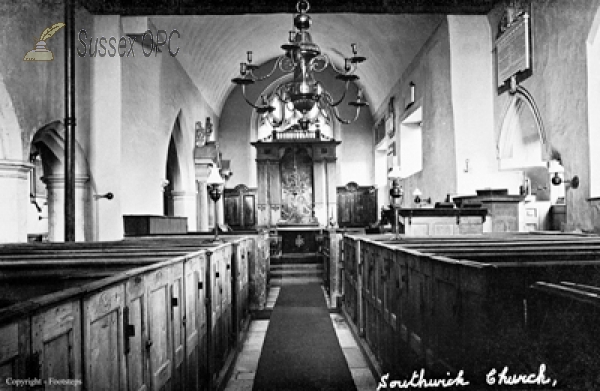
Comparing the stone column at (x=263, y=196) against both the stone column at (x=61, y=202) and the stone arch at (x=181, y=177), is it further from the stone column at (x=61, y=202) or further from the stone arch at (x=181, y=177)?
the stone column at (x=61, y=202)

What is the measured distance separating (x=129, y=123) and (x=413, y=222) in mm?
4675

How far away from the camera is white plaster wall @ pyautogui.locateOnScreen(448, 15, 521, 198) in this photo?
8.54m

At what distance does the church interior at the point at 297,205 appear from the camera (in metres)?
1.73

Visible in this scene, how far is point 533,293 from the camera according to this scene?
1.72 metres

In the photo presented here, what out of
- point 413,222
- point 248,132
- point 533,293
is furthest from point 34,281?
point 248,132

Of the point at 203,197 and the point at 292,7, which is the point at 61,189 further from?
the point at 203,197

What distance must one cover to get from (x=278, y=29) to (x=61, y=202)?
27.4 ft

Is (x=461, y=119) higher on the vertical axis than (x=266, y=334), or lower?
higher

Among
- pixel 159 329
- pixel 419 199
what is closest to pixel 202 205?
pixel 419 199

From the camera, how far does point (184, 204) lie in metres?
12.5

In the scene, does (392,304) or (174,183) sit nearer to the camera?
(392,304)

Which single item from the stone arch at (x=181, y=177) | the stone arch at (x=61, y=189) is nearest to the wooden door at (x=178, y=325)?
the stone arch at (x=61, y=189)

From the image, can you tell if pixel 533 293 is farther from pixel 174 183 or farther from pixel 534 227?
pixel 174 183

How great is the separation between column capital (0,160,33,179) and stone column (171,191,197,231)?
6.62 m
